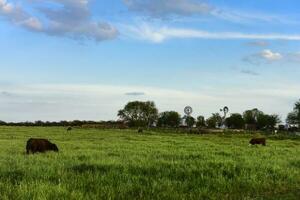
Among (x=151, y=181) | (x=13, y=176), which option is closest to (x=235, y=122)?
(x=151, y=181)

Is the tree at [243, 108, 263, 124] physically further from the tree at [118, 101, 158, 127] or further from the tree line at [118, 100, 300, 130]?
the tree at [118, 101, 158, 127]

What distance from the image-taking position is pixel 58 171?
1540cm

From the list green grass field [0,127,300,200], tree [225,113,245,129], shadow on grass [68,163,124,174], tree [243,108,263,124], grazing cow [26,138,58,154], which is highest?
tree [243,108,263,124]

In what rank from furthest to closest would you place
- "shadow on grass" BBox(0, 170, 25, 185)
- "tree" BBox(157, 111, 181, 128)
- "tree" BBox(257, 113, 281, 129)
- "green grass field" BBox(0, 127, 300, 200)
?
"tree" BBox(157, 111, 181, 128)
"tree" BBox(257, 113, 281, 129)
"shadow on grass" BBox(0, 170, 25, 185)
"green grass field" BBox(0, 127, 300, 200)

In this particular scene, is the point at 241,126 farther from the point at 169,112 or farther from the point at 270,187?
the point at 270,187

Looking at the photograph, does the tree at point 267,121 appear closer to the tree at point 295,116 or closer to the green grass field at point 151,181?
the tree at point 295,116

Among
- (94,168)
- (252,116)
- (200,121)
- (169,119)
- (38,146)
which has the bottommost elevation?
(94,168)

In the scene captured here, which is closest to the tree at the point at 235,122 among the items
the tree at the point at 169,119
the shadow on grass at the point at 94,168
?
the tree at the point at 169,119

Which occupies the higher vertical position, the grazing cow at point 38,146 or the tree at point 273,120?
the tree at point 273,120

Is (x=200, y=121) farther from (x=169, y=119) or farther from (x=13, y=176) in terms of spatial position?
(x=13, y=176)

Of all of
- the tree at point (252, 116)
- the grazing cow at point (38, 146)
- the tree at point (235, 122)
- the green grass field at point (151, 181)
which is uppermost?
the tree at point (252, 116)

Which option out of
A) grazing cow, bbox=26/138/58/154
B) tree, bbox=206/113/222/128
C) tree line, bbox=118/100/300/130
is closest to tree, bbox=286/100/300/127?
tree line, bbox=118/100/300/130

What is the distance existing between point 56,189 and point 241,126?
491 ft

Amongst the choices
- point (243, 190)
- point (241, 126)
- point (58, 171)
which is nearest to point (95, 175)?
point (58, 171)
